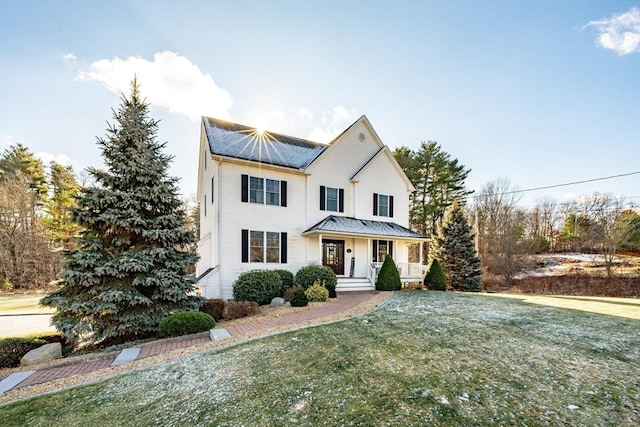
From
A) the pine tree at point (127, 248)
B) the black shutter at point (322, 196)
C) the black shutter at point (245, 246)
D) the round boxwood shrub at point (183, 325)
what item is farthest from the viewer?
the black shutter at point (322, 196)

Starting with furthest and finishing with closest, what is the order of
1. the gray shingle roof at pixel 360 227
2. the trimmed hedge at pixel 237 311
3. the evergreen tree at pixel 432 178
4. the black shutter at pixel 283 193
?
the evergreen tree at pixel 432 178 < the black shutter at pixel 283 193 < the gray shingle roof at pixel 360 227 < the trimmed hedge at pixel 237 311

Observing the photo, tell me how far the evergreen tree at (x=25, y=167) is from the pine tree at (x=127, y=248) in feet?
85.5

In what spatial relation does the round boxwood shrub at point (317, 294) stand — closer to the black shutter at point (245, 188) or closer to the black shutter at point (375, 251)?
the black shutter at point (245, 188)

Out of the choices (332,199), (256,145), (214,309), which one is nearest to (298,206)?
(332,199)

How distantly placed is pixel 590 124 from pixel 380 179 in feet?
32.9

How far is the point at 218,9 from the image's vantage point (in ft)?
30.5

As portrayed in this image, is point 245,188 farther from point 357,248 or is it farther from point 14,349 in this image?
point 14,349

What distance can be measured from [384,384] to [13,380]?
275 inches

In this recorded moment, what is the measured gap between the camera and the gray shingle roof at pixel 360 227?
46.2ft

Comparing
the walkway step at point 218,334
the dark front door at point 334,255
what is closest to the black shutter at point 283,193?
the dark front door at point 334,255

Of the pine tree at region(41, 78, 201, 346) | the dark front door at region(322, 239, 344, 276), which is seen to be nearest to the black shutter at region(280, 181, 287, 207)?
the dark front door at region(322, 239, 344, 276)

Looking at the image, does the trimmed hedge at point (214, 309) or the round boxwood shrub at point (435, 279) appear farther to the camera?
the round boxwood shrub at point (435, 279)

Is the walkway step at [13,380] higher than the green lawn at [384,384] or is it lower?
lower

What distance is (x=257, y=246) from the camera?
13.5 m
